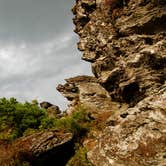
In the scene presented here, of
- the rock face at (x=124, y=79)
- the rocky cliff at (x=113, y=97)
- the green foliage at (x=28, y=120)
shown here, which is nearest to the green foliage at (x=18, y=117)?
the green foliage at (x=28, y=120)

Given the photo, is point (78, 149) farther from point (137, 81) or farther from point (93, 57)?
point (93, 57)

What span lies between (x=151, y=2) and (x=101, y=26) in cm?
653

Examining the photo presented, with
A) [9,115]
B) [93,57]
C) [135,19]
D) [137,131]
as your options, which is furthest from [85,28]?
[137,131]

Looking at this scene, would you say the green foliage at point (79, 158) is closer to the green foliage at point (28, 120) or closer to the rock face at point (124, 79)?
the rock face at point (124, 79)

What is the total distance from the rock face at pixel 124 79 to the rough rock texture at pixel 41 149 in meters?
1.64

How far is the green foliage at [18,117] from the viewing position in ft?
110

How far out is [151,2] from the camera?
36875 mm

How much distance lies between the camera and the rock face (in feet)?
64.0

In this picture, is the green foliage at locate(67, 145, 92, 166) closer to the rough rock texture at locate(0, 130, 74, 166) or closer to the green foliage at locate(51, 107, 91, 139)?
the rough rock texture at locate(0, 130, 74, 166)

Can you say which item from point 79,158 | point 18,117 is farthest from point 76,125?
point 18,117

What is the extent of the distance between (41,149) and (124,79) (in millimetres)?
13527

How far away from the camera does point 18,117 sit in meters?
34.8

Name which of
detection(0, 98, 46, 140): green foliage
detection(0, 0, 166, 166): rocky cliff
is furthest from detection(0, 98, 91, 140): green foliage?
detection(0, 0, 166, 166): rocky cliff

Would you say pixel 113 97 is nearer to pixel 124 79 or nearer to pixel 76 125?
pixel 124 79
